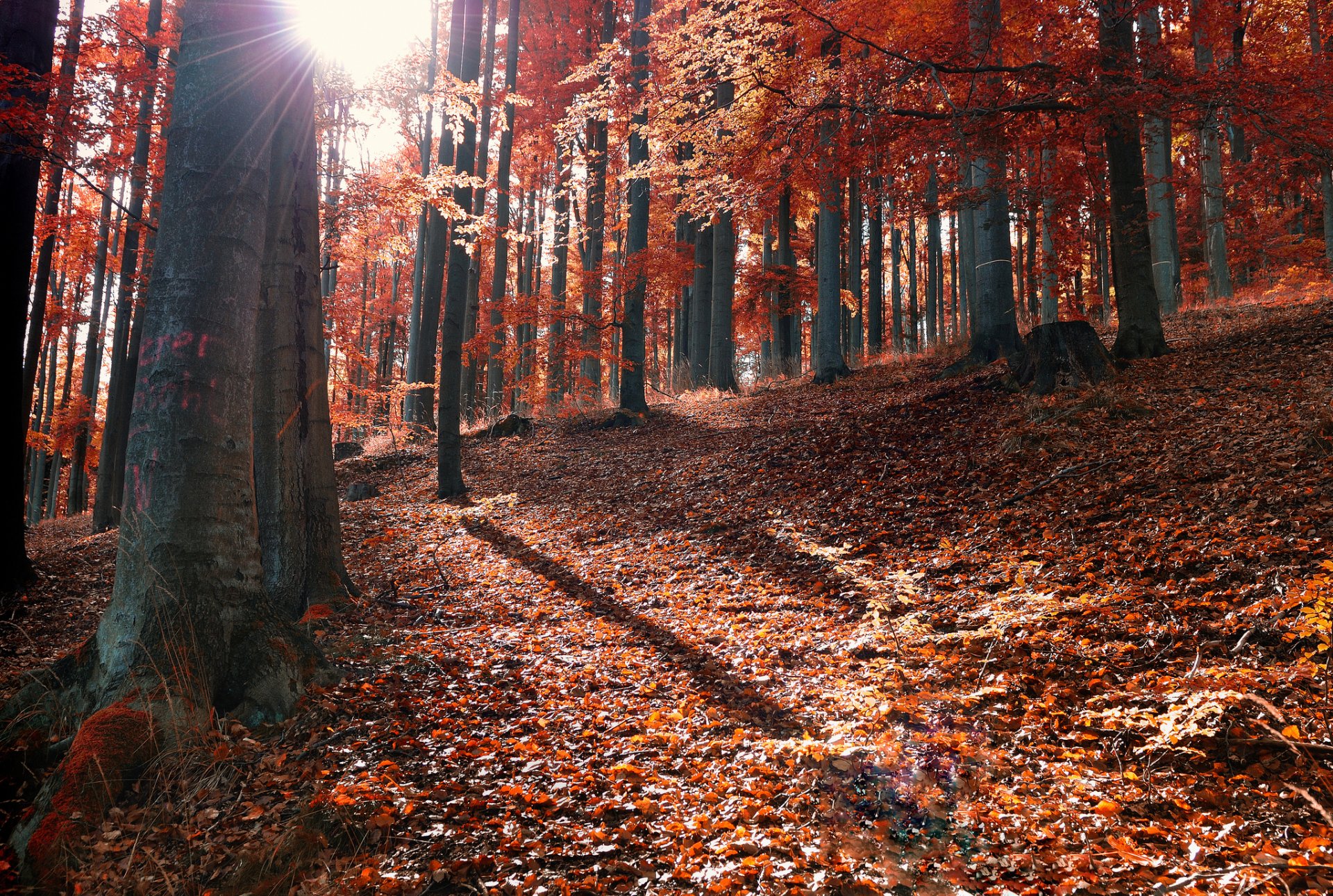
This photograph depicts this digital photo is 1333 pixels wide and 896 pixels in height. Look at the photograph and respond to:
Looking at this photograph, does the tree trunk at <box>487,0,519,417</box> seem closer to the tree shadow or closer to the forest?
the forest

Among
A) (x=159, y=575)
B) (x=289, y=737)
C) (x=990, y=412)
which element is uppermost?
(x=990, y=412)

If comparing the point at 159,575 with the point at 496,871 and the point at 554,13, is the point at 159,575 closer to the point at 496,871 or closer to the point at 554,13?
the point at 496,871

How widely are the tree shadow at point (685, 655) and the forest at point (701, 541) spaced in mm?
39

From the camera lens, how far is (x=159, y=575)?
3412 mm

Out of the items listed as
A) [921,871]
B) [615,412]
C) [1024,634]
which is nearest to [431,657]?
[921,871]

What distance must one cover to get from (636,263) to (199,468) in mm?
9537

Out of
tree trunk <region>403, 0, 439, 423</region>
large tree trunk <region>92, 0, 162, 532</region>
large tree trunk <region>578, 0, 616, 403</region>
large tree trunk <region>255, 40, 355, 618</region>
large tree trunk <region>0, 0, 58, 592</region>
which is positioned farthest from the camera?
tree trunk <region>403, 0, 439, 423</region>

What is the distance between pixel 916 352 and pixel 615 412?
620cm

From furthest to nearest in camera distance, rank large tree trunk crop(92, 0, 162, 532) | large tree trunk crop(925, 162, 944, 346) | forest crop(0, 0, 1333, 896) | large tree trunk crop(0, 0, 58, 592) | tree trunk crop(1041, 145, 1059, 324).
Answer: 1. large tree trunk crop(925, 162, 944, 346)
2. large tree trunk crop(92, 0, 162, 532)
3. tree trunk crop(1041, 145, 1059, 324)
4. large tree trunk crop(0, 0, 58, 592)
5. forest crop(0, 0, 1333, 896)

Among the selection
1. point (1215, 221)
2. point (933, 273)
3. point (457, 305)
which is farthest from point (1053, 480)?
point (933, 273)

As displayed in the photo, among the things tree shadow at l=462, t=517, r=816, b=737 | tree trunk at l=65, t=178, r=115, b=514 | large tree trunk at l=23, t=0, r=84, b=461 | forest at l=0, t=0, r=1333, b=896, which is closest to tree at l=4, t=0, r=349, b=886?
forest at l=0, t=0, r=1333, b=896

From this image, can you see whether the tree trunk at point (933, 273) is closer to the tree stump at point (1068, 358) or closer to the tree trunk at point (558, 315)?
the tree trunk at point (558, 315)

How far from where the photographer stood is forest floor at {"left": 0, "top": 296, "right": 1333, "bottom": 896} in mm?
2629

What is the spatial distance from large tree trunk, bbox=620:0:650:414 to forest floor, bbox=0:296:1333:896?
18.1 feet
